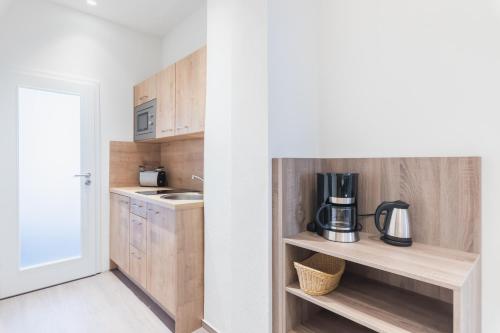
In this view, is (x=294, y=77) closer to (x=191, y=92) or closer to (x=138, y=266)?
(x=191, y=92)

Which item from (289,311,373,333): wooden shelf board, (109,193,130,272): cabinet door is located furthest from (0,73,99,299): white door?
(289,311,373,333): wooden shelf board

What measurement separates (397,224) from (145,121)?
2.58 m

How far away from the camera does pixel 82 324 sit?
1.89 meters

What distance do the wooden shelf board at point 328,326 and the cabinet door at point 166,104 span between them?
5.98 feet

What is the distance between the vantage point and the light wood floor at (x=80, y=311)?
1850mm

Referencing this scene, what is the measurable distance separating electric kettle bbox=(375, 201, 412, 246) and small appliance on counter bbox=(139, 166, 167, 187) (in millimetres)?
2375

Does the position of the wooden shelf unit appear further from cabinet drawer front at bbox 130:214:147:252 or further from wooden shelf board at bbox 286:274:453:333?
cabinet drawer front at bbox 130:214:147:252

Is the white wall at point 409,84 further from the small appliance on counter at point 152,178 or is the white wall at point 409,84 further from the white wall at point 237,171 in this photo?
the small appliance on counter at point 152,178

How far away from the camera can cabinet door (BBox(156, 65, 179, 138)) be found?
92.8 inches

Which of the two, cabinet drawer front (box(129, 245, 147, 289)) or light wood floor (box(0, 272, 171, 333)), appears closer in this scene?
light wood floor (box(0, 272, 171, 333))

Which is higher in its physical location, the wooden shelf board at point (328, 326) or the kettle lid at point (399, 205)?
the kettle lid at point (399, 205)

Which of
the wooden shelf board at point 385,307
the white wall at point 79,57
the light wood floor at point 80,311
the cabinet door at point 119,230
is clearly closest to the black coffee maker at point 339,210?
the wooden shelf board at point 385,307

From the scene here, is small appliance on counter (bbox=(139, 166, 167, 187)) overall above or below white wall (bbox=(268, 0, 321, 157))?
below

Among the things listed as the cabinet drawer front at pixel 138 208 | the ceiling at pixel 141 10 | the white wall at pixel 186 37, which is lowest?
the cabinet drawer front at pixel 138 208
